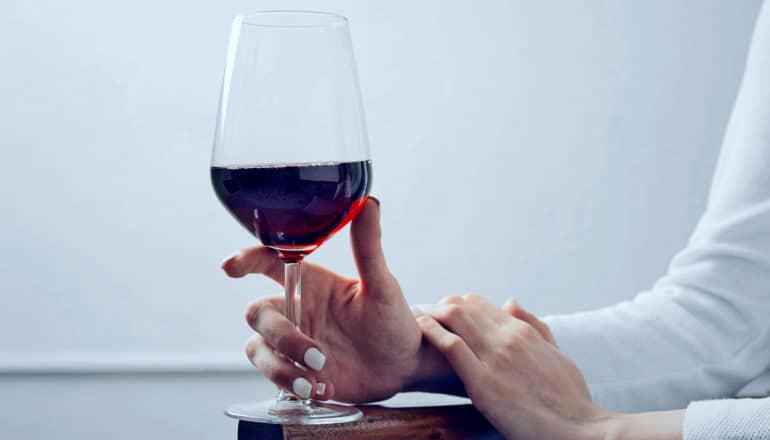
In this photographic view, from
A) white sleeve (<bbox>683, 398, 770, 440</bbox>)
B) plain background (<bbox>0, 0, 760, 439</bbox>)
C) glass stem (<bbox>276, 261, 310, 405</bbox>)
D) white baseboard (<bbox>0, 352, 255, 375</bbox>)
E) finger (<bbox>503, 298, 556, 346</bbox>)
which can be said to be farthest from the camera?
white baseboard (<bbox>0, 352, 255, 375</bbox>)

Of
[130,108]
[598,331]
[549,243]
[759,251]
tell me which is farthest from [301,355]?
[130,108]

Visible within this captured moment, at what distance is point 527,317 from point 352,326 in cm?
22

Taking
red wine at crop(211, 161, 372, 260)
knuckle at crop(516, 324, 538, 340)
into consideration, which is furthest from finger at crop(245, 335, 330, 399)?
knuckle at crop(516, 324, 538, 340)

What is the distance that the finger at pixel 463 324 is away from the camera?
960mm

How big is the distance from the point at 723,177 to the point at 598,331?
321 millimetres

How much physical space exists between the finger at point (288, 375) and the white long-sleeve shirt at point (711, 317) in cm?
42

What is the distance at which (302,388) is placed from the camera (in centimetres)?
83

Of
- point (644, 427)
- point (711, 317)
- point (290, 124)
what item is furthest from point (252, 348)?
point (711, 317)

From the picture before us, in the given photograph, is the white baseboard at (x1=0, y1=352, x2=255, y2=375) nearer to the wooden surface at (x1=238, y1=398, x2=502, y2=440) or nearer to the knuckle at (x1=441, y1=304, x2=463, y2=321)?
the knuckle at (x1=441, y1=304, x2=463, y2=321)

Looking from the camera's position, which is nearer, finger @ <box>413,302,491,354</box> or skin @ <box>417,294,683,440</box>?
skin @ <box>417,294,683,440</box>

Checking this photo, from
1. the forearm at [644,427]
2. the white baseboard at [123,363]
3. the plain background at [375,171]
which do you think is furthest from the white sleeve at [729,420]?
the white baseboard at [123,363]

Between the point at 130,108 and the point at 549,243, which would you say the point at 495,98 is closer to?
the point at 549,243

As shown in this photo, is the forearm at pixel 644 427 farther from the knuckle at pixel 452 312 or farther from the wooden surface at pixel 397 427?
the knuckle at pixel 452 312

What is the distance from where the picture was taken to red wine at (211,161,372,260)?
765mm
